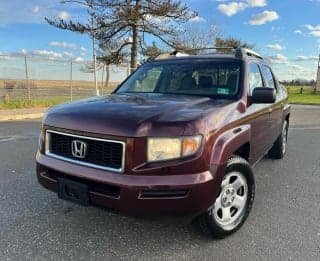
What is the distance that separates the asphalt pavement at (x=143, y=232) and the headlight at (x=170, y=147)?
50 cm

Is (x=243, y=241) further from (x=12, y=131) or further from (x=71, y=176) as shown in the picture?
(x=12, y=131)

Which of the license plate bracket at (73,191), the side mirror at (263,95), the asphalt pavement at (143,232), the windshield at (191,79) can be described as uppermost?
the windshield at (191,79)

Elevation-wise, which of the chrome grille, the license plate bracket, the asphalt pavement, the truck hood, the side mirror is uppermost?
the side mirror

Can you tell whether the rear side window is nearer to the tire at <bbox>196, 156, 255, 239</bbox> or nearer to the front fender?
the front fender

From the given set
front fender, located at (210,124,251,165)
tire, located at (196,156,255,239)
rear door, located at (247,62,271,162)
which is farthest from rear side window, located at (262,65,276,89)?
tire, located at (196,156,255,239)

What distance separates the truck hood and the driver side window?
70cm

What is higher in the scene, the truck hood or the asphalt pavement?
the truck hood

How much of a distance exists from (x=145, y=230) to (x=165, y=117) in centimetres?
125

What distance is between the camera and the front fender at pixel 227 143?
285cm

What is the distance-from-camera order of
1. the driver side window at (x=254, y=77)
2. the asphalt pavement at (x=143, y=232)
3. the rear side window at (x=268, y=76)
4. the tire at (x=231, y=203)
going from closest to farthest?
the asphalt pavement at (x=143, y=232), the tire at (x=231, y=203), the driver side window at (x=254, y=77), the rear side window at (x=268, y=76)

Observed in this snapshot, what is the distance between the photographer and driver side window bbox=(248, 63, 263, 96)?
159 inches

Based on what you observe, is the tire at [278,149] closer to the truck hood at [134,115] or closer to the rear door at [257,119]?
the rear door at [257,119]

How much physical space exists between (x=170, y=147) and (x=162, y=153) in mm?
76

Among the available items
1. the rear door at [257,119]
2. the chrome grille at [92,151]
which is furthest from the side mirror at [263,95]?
the chrome grille at [92,151]
